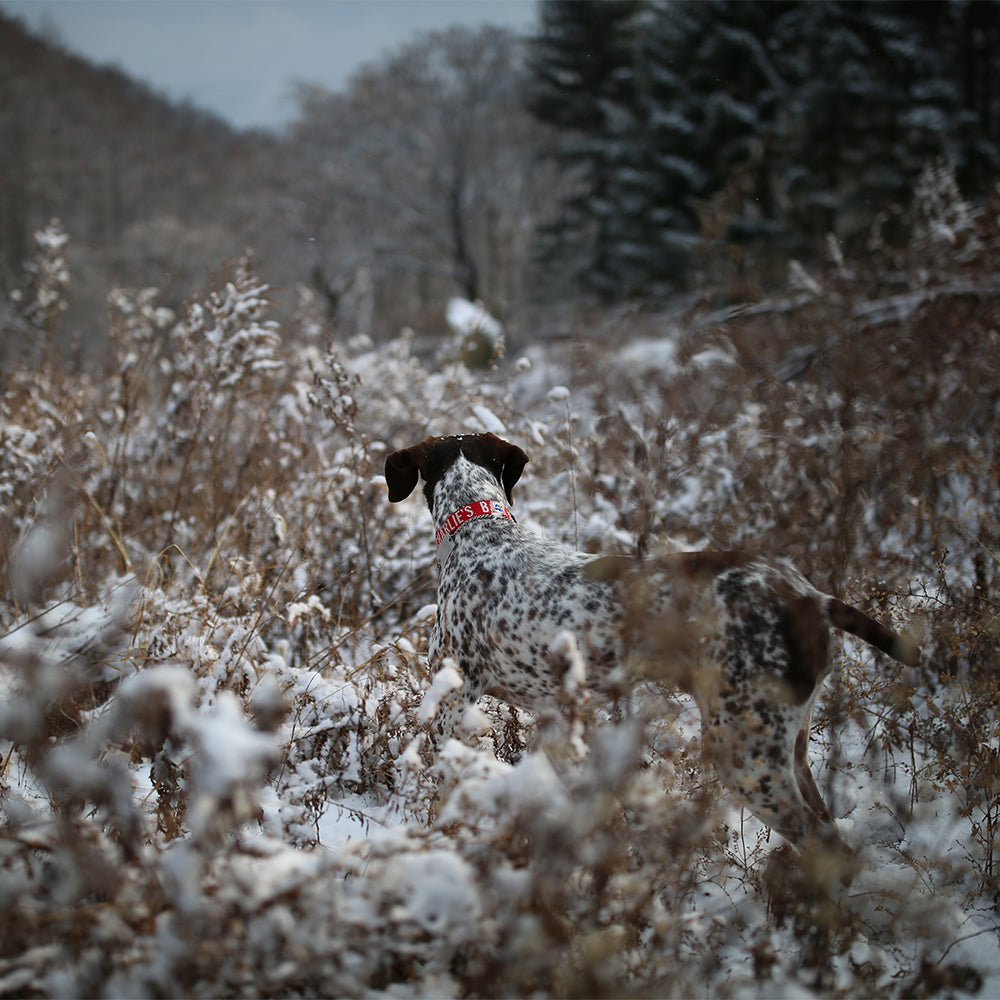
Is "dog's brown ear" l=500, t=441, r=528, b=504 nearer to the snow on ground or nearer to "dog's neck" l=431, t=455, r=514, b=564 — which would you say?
"dog's neck" l=431, t=455, r=514, b=564

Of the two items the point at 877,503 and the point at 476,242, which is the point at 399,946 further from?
the point at 476,242

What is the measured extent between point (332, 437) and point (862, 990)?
427cm

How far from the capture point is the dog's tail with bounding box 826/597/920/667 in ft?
6.91

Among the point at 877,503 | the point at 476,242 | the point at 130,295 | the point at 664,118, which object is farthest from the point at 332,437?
the point at 476,242

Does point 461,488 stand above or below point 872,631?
above

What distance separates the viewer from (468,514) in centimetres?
285

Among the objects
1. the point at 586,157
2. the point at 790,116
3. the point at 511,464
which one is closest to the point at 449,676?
the point at 511,464

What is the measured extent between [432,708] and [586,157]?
21.0 meters

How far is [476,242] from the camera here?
25.5 meters

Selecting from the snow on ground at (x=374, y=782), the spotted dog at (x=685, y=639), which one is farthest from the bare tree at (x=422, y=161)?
the spotted dog at (x=685, y=639)

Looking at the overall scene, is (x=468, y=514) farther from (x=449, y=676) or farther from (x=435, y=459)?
(x=449, y=676)

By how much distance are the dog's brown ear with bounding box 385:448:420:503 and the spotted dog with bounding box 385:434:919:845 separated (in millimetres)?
521

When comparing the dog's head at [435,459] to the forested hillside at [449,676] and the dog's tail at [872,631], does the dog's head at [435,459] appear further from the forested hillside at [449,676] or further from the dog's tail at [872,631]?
the dog's tail at [872,631]

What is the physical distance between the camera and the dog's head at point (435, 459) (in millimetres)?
3072
